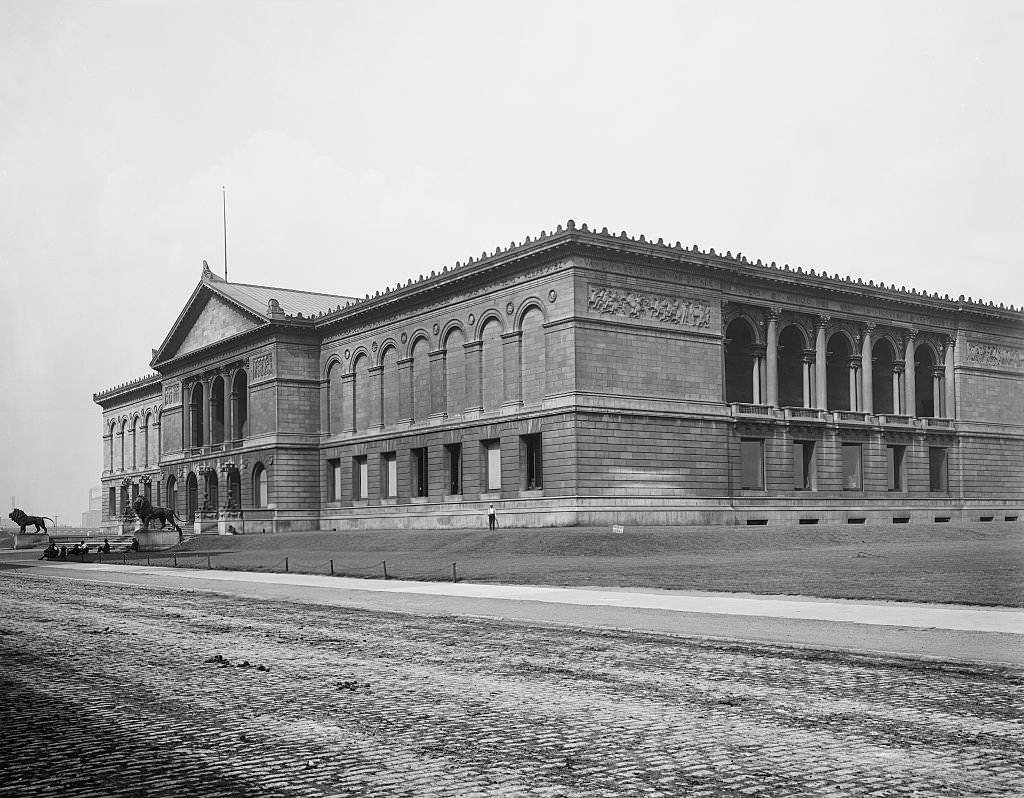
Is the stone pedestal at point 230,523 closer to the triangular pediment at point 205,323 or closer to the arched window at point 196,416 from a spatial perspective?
the triangular pediment at point 205,323

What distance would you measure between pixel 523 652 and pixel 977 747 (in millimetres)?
7989

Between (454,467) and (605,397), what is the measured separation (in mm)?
14160

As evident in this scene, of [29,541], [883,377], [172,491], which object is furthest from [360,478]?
[883,377]

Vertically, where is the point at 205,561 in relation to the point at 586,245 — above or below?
below

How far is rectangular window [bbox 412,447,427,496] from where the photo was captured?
248 ft

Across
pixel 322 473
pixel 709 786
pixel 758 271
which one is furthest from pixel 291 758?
pixel 322 473

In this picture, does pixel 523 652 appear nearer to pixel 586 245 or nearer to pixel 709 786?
pixel 709 786

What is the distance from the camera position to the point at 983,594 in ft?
78.4

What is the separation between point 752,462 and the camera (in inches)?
2717

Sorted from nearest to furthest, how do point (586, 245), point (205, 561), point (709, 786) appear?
1. point (709, 786)
2. point (205, 561)
3. point (586, 245)

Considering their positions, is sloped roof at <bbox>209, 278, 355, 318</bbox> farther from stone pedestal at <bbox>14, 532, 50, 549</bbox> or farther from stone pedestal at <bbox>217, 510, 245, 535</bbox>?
stone pedestal at <bbox>14, 532, 50, 549</bbox>

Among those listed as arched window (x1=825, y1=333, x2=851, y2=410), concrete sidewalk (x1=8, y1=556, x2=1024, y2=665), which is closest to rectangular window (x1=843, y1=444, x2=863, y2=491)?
arched window (x1=825, y1=333, x2=851, y2=410)

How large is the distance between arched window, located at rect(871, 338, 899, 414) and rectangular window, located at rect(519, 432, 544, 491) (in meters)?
27.6

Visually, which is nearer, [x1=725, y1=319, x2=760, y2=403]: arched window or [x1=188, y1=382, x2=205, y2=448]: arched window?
[x1=725, y1=319, x2=760, y2=403]: arched window
